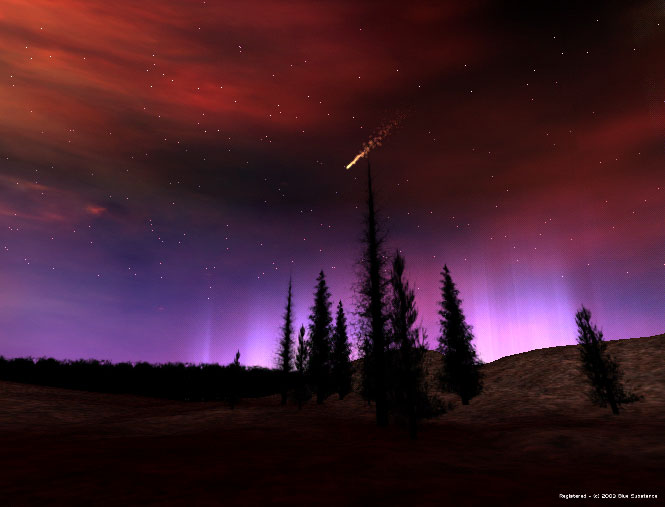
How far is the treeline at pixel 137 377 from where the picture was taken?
3972cm

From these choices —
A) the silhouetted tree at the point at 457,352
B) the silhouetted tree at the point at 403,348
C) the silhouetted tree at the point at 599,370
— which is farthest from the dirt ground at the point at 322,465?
the silhouetted tree at the point at 457,352

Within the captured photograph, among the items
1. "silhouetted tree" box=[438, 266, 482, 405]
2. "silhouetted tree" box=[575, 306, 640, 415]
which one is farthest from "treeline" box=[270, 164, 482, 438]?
"silhouetted tree" box=[575, 306, 640, 415]

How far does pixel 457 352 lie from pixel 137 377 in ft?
126

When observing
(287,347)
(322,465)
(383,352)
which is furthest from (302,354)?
(322,465)

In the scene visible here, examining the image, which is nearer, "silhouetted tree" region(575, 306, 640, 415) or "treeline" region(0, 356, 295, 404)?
"silhouetted tree" region(575, 306, 640, 415)

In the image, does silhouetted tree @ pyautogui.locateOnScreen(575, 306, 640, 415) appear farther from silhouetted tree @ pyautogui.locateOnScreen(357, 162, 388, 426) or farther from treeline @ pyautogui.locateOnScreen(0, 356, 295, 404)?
treeline @ pyautogui.locateOnScreen(0, 356, 295, 404)

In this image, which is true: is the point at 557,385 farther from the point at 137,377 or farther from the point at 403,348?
the point at 137,377

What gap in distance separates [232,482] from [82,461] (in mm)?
4783

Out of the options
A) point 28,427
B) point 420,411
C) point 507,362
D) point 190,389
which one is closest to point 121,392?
point 190,389

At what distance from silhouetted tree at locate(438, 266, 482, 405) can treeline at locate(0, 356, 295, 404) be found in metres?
17.4

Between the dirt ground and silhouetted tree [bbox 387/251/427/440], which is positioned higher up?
silhouetted tree [bbox 387/251/427/440]

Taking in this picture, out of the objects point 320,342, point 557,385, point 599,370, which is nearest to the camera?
point 599,370

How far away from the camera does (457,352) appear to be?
32.3 metres

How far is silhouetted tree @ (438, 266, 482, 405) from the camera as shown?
31.2 m
